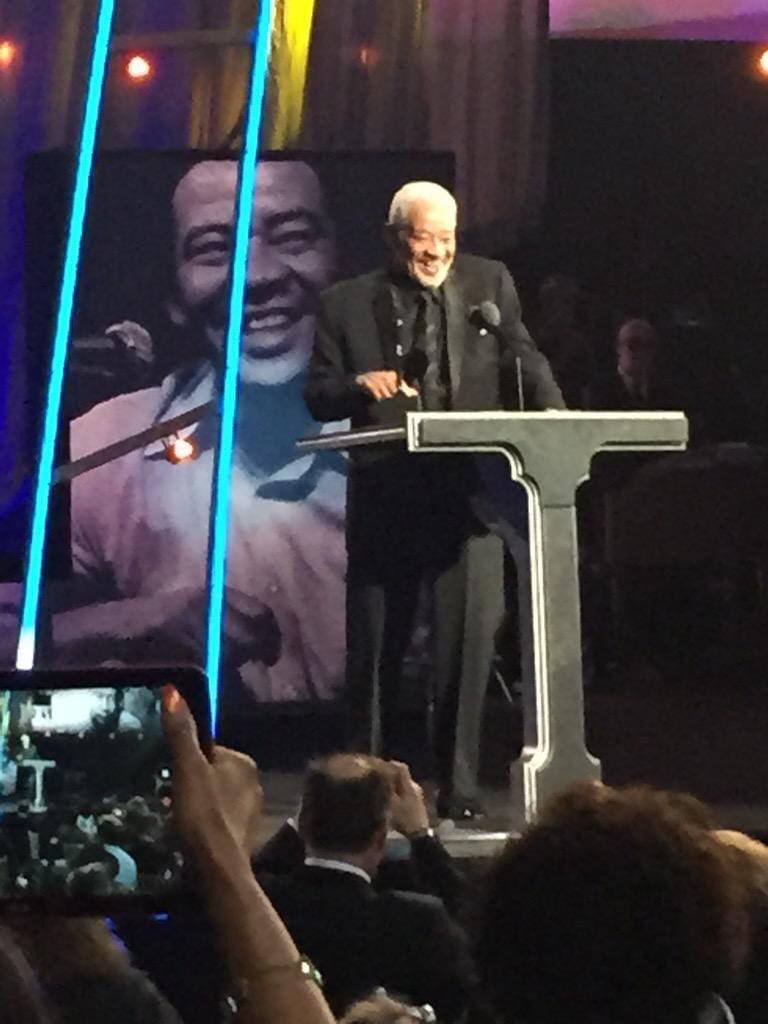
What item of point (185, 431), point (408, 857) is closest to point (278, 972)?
point (408, 857)

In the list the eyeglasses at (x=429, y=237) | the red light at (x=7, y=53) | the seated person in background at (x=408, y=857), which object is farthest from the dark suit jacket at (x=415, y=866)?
the red light at (x=7, y=53)

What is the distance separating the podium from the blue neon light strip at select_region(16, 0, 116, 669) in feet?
1.91

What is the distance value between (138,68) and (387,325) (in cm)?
202

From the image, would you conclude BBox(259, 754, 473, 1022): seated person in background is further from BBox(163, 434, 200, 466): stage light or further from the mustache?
the mustache

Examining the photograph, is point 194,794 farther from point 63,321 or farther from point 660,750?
point 660,750

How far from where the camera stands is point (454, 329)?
113 inches

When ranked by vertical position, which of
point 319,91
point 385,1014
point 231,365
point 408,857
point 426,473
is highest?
point 319,91

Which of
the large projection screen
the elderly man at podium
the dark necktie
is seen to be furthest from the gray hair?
the large projection screen

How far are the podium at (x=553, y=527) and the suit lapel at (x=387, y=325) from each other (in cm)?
40

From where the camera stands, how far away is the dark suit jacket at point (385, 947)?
1839 millimetres

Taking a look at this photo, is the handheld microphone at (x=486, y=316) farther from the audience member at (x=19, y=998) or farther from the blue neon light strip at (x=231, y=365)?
the audience member at (x=19, y=998)

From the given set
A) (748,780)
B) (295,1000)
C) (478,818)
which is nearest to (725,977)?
(295,1000)

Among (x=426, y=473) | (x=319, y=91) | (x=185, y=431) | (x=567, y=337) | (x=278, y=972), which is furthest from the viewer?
(x=567, y=337)

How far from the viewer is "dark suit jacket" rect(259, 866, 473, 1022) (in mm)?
1839
